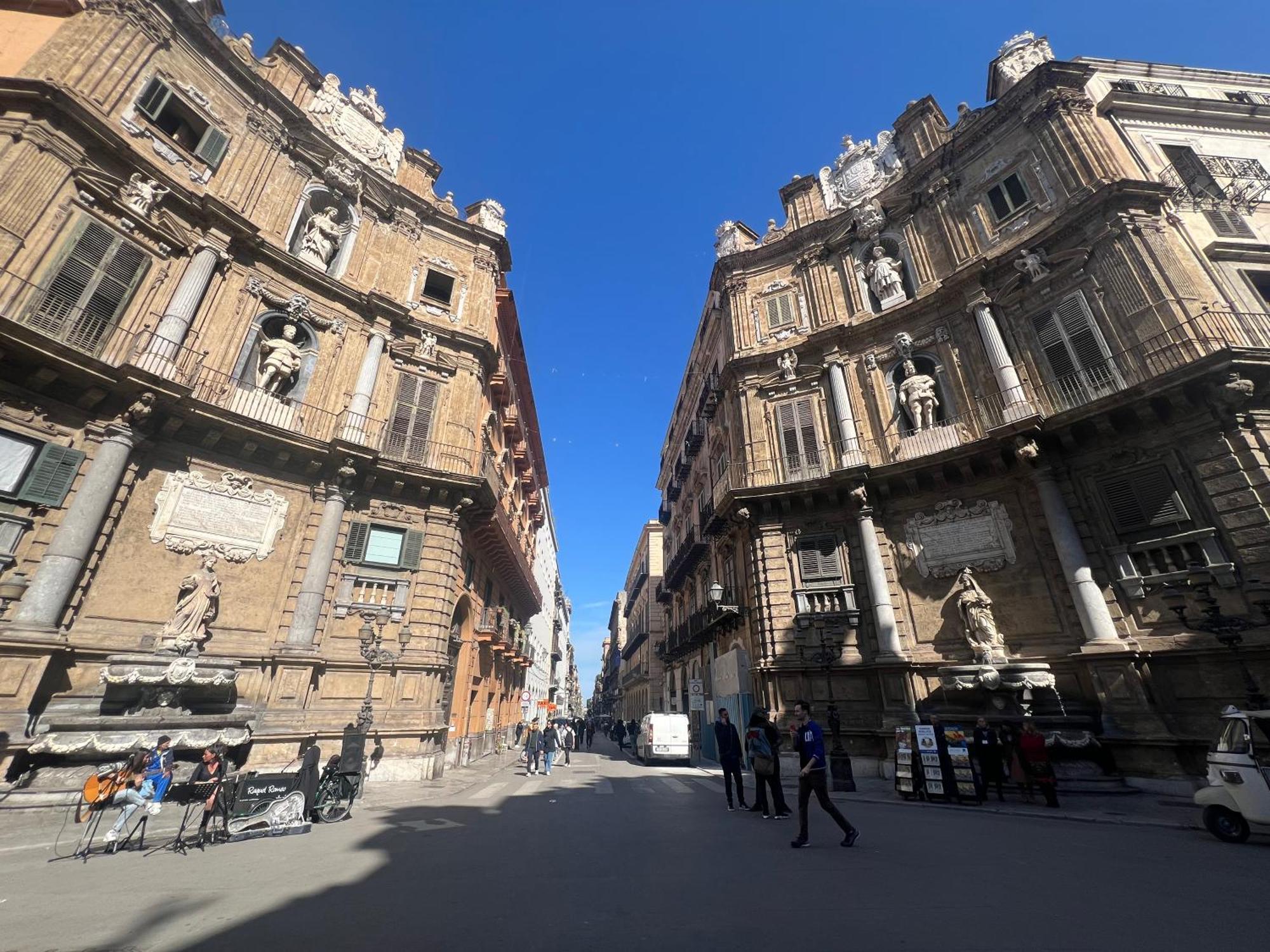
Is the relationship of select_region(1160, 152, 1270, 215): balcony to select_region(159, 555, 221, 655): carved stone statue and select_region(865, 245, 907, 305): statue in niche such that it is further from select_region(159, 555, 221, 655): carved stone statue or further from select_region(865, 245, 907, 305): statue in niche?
select_region(159, 555, 221, 655): carved stone statue

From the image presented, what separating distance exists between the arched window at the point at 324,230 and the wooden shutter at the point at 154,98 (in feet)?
11.9

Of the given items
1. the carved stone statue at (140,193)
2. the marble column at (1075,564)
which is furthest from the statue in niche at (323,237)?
the marble column at (1075,564)

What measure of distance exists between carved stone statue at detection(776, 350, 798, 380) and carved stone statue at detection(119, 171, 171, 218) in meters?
18.7

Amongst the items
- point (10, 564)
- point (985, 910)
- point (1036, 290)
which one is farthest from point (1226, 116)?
point (10, 564)

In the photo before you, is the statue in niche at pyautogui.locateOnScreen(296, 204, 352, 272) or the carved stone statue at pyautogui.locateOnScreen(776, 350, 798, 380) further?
the carved stone statue at pyautogui.locateOnScreen(776, 350, 798, 380)

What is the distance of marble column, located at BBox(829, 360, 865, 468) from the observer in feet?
52.6

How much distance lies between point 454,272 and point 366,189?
3.89m

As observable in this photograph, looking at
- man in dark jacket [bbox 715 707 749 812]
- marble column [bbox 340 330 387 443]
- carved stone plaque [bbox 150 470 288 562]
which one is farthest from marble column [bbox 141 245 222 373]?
man in dark jacket [bbox 715 707 749 812]

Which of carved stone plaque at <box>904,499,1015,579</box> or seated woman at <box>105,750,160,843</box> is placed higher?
carved stone plaque at <box>904,499,1015,579</box>

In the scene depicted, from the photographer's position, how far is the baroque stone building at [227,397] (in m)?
10.4

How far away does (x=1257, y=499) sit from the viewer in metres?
10.3

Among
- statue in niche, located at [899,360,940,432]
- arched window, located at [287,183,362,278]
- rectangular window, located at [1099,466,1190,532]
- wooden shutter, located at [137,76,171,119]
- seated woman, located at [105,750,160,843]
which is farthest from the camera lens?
arched window, located at [287,183,362,278]

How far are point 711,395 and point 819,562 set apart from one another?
9.86 meters

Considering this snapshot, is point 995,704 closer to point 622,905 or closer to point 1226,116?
point 622,905
